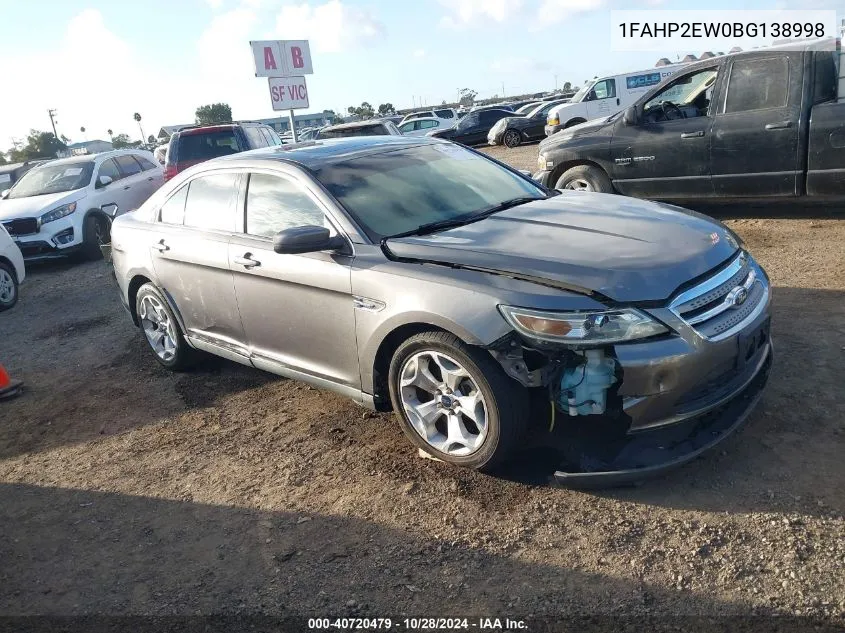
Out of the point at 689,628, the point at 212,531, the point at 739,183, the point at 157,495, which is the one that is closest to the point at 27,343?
the point at 157,495

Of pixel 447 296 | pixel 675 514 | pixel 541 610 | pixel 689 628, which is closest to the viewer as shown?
pixel 689 628

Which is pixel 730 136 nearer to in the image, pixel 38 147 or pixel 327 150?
pixel 327 150

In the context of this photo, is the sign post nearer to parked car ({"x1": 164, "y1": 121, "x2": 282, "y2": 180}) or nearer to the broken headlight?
parked car ({"x1": 164, "y1": 121, "x2": 282, "y2": 180})

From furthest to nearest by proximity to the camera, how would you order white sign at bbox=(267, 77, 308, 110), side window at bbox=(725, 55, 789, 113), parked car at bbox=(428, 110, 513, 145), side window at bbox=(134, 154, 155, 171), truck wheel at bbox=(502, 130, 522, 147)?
parked car at bbox=(428, 110, 513, 145) < truck wheel at bbox=(502, 130, 522, 147) < white sign at bbox=(267, 77, 308, 110) < side window at bbox=(134, 154, 155, 171) < side window at bbox=(725, 55, 789, 113)

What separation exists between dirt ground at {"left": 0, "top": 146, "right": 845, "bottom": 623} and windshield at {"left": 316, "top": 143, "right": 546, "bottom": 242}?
1.29m

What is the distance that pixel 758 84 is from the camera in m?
7.33

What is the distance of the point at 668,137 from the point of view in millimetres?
7840

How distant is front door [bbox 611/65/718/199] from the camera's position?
25.1 feet

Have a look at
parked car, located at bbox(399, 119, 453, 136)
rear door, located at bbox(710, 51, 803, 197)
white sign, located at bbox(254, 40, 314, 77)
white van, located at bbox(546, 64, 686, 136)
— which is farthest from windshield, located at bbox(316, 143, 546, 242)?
parked car, located at bbox(399, 119, 453, 136)

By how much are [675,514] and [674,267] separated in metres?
1.12

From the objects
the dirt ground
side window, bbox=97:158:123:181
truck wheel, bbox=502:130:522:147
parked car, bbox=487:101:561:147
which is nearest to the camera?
the dirt ground

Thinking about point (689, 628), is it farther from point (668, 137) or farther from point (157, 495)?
point (668, 137)

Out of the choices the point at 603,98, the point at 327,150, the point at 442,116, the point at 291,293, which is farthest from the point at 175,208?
the point at 442,116

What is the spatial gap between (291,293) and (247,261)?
459 mm
